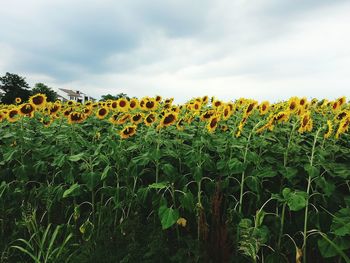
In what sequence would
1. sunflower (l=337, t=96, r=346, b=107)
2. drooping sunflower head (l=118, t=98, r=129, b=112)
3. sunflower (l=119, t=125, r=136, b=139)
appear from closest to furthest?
1. sunflower (l=119, t=125, r=136, b=139)
2. sunflower (l=337, t=96, r=346, b=107)
3. drooping sunflower head (l=118, t=98, r=129, b=112)

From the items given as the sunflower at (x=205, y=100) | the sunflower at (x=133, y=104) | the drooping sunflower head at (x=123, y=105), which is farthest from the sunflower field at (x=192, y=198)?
the sunflower at (x=205, y=100)

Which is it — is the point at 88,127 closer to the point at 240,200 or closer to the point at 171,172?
the point at 171,172

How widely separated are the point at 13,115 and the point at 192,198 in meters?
2.91

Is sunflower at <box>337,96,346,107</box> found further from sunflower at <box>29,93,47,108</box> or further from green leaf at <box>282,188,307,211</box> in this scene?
sunflower at <box>29,93,47,108</box>

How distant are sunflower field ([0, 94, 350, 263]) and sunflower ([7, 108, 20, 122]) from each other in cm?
60

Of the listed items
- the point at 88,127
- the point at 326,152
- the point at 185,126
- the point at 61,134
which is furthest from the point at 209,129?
the point at 88,127

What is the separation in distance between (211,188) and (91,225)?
112 cm

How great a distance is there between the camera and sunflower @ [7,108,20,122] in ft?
15.9

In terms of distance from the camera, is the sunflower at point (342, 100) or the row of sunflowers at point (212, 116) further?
the sunflower at point (342, 100)

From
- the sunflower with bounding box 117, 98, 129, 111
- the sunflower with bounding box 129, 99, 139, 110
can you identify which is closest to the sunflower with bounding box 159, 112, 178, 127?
the sunflower with bounding box 129, 99, 139, 110

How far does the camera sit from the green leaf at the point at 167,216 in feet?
9.57

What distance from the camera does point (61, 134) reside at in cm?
428

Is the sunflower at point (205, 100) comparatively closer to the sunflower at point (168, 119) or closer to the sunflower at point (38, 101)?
the sunflower at point (38, 101)

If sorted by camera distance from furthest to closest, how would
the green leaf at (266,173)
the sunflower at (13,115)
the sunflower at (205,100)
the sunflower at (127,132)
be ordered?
the sunflower at (205,100), the sunflower at (13,115), the sunflower at (127,132), the green leaf at (266,173)
